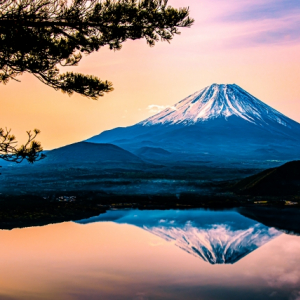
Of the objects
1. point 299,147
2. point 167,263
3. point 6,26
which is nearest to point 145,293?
point 167,263

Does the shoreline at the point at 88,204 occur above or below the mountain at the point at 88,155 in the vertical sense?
below

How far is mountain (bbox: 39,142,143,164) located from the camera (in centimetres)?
9875

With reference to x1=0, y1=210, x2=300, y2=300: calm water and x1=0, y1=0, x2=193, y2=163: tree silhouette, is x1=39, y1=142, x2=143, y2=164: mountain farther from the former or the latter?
x1=0, y1=0, x2=193, y2=163: tree silhouette

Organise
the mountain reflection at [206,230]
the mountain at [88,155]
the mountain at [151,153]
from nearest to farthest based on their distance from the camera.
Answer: the mountain reflection at [206,230]
the mountain at [88,155]
the mountain at [151,153]

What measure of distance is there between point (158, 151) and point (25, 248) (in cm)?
12117

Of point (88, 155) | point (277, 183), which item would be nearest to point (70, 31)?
point (277, 183)

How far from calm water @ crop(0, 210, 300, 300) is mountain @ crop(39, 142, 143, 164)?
73716 millimetres

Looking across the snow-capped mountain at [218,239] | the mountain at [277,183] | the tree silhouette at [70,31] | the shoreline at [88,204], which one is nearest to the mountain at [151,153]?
the mountain at [277,183]

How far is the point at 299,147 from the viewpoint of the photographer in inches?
6988

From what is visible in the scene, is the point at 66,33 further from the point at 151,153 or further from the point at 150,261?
the point at 151,153

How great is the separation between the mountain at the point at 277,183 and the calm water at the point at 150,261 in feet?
37.3

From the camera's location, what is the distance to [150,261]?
15711mm

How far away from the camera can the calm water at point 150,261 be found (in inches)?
480

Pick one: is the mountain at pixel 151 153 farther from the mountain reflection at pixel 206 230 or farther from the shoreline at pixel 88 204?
the mountain reflection at pixel 206 230
